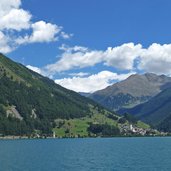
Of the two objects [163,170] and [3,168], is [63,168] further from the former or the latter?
[163,170]

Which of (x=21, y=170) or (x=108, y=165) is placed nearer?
(x=21, y=170)

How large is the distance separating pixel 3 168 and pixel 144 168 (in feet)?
133

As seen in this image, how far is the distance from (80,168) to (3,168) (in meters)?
22.1

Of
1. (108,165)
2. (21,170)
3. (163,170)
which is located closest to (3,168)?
(21,170)

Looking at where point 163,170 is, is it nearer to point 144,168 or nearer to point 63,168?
point 144,168

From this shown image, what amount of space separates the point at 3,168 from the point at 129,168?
119 feet

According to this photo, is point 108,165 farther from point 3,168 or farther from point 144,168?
point 3,168

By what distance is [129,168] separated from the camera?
125 m

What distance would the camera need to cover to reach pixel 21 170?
119 meters

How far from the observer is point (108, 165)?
134 m

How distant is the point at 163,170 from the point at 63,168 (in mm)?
28721

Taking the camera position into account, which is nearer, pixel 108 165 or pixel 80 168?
pixel 80 168

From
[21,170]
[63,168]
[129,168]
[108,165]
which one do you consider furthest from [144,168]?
[21,170]

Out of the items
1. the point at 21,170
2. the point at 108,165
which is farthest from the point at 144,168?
the point at 21,170
